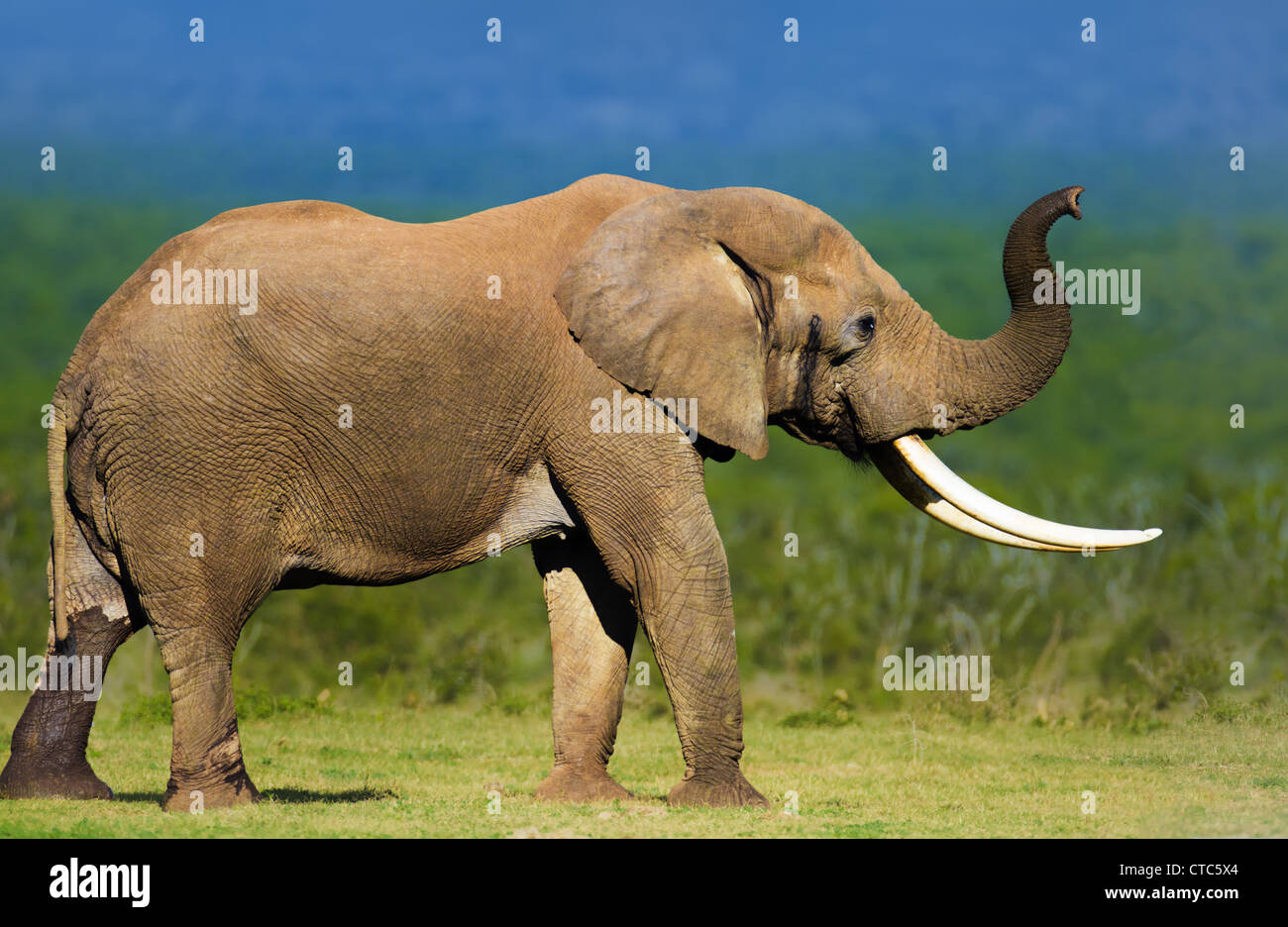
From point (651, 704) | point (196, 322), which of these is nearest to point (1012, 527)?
point (196, 322)

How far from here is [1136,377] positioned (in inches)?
2258

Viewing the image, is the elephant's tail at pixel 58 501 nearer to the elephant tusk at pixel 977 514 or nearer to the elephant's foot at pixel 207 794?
the elephant's foot at pixel 207 794

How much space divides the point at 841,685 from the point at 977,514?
331 inches

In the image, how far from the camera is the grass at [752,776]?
10.2 metres

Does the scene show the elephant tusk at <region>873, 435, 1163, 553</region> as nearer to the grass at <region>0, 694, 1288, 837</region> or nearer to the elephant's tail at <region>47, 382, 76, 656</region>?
the grass at <region>0, 694, 1288, 837</region>

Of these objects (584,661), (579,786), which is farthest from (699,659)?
(579,786)

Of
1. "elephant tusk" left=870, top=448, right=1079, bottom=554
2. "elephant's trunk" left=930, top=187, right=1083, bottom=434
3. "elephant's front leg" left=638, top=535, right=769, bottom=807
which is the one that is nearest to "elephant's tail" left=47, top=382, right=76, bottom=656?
"elephant's front leg" left=638, top=535, right=769, bottom=807

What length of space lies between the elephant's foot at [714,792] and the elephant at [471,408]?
1 centimetres

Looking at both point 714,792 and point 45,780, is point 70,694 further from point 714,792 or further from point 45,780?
point 714,792

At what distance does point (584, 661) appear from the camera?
11.8m

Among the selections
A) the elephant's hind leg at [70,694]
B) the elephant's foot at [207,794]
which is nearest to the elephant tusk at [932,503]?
the elephant's foot at [207,794]

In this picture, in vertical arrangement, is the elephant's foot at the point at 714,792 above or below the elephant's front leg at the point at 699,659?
below

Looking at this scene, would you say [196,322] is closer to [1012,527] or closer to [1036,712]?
[1012,527]

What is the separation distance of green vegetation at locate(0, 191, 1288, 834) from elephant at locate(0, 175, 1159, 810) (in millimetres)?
809
